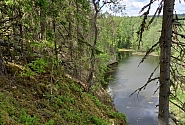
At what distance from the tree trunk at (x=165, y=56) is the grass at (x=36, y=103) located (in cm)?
217

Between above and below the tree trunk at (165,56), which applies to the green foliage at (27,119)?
below

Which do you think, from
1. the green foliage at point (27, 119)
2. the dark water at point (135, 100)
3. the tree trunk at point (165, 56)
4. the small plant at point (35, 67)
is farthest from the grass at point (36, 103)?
the dark water at point (135, 100)

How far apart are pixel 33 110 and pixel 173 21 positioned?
325 centimetres

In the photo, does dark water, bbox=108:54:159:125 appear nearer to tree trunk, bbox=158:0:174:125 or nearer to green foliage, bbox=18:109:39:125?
tree trunk, bbox=158:0:174:125

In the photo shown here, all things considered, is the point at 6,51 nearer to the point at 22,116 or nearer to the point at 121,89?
the point at 22,116

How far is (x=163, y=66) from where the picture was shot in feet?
10.2

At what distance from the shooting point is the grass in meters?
3.49

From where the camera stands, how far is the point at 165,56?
306 cm

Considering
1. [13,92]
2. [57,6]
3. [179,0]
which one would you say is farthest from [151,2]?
[13,92]

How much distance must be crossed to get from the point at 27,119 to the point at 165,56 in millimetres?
2687

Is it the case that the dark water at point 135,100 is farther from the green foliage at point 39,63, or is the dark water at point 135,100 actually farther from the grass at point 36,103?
the green foliage at point 39,63

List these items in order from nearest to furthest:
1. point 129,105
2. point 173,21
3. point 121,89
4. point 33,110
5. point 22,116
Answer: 1. point 173,21
2. point 22,116
3. point 33,110
4. point 129,105
5. point 121,89

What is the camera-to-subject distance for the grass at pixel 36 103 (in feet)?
11.5

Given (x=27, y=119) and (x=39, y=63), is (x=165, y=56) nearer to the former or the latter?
(x=27, y=119)
